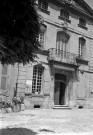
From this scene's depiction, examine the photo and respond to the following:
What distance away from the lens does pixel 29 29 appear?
4898 mm

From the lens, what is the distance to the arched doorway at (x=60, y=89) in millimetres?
17844

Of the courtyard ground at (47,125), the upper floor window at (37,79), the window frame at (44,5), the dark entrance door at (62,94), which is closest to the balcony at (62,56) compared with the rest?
the upper floor window at (37,79)

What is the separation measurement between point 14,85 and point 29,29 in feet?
33.8

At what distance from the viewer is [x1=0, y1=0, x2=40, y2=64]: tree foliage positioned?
451cm

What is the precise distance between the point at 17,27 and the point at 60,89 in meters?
14.2

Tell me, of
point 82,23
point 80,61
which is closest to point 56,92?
point 80,61

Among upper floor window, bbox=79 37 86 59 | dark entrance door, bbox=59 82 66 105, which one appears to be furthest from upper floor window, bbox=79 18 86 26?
dark entrance door, bbox=59 82 66 105

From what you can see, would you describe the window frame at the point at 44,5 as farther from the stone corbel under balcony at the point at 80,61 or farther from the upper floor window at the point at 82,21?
the stone corbel under balcony at the point at 80,61

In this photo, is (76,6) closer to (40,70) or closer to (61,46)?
(61,46)

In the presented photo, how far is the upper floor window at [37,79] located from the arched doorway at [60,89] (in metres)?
1.87

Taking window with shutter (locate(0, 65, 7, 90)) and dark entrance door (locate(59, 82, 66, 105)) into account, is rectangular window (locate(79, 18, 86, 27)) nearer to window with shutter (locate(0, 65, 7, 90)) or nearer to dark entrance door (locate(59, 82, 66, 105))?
dark entrance door (locate(59, 82, 66, 105))

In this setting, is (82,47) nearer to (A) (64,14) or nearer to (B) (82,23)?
(B) (82,23)

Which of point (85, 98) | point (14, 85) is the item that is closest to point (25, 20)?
point (14, 85)

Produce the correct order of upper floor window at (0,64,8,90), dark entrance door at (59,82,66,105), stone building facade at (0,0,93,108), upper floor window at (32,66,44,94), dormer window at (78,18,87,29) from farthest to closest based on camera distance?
1. dormer window at (78,18,87,29)
2. dark entrance door at (59,82,66,105)
3. upper floor window at (32,66,44,94)
4. stone building facade at (0,0,93,108)
5. upper floor window at (0,64,8,90)
